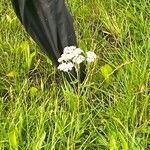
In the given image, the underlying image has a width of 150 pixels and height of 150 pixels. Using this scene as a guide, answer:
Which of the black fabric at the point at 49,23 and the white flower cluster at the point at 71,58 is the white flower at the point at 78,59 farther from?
the black fabric at the point at 49,23

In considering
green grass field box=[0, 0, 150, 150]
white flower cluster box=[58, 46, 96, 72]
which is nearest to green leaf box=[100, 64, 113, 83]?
green grass field box=[0, 0, 150, 150]

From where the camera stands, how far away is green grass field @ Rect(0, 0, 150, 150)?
1.80 m

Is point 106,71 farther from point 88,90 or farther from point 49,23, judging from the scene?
point 49,23

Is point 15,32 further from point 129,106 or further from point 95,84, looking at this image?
point 129,106

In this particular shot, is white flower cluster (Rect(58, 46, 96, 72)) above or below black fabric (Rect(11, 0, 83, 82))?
below

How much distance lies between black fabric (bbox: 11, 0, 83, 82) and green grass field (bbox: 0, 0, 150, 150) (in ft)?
0.60

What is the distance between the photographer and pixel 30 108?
1.93 meters

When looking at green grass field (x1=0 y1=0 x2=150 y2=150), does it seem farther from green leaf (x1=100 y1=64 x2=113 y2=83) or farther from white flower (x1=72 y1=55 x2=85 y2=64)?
white flower (x1=72 y1=55 x2=85 y2=64)

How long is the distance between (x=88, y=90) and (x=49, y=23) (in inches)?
14.0

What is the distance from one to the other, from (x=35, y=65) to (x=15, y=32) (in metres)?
0.34

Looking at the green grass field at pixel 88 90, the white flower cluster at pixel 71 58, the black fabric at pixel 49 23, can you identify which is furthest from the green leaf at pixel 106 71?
the white flower cluster at pixel 71 58

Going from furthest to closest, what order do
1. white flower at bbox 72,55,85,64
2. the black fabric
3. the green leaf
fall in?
1. the green leaf
2. the black fabric
3. white flower at bbox 72,55,85,64

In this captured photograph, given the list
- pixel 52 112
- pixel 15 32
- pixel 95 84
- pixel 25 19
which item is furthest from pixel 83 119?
pixel 15 32

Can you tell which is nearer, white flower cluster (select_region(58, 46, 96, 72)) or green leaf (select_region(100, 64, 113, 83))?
white flower cluster (select_region(58, 46, 96, 72))
